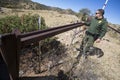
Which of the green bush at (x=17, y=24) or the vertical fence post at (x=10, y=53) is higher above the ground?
the vertical fence post at (x=10, y=53)

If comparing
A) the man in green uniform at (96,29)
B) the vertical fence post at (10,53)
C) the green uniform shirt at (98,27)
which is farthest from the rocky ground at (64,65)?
the vertical fence post at (10,53)

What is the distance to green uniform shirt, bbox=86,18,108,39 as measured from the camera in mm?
6609

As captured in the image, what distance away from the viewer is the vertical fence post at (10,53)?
1.23 metres

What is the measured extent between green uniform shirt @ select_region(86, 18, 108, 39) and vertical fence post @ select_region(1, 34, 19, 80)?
215 inches

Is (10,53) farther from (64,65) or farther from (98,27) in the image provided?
(98,27)

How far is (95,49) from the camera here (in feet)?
28.7

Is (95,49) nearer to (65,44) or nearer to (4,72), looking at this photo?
(65,44)

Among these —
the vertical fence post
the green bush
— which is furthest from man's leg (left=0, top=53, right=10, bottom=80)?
the green bush

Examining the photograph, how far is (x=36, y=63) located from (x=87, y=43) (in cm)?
217

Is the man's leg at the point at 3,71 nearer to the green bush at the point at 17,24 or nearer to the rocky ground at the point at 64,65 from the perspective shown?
the rocky ground at the point at 64,65

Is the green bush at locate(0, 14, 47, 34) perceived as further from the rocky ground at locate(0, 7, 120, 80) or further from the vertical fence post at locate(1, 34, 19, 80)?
the vertical fence post at locate(1, 34, 19, 80)

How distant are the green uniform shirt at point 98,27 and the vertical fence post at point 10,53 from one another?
17.9ft

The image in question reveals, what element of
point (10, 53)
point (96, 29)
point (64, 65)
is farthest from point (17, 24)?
point (10, 53)

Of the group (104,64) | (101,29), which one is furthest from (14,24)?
(104,64)
